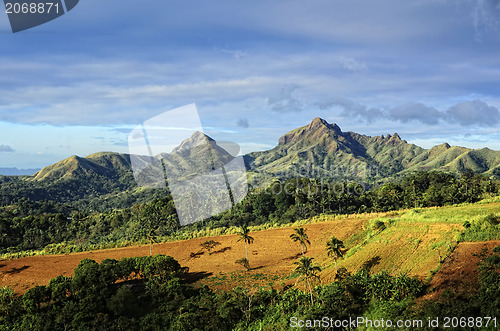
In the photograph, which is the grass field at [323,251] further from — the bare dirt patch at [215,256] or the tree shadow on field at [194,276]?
the tree shadow on field at [194,276]

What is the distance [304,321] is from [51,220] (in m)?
74.0

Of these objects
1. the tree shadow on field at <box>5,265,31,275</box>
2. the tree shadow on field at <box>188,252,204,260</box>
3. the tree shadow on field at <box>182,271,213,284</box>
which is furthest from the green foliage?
the tree shadow on field at <box>5,265,31,275</box>

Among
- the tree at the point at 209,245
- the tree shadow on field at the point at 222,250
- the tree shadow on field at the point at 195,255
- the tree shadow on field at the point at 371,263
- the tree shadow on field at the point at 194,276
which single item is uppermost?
the tree shadow on field at the point at 371,263

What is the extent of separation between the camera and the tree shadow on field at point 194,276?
4192 cm

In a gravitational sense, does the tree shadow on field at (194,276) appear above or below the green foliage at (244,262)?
below

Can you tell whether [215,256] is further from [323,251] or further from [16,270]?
[16,270]

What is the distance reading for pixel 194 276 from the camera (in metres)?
43.2

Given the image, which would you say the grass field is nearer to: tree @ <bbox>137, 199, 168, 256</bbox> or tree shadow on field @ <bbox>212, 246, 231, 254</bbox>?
tree shadow on field @ <bbox>212, 246, 231, 254</bbox>

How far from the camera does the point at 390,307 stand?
24.6m

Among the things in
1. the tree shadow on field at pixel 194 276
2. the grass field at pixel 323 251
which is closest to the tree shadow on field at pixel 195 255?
the grass field at pixel 323 251

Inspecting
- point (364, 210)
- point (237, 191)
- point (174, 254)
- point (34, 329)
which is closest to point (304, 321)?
point (34, 329)

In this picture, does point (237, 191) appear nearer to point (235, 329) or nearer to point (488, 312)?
point (235, 329)

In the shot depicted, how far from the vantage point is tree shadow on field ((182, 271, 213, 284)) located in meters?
41.9

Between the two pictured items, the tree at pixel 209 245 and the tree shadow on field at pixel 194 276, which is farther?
the tree at pixel 209 245
